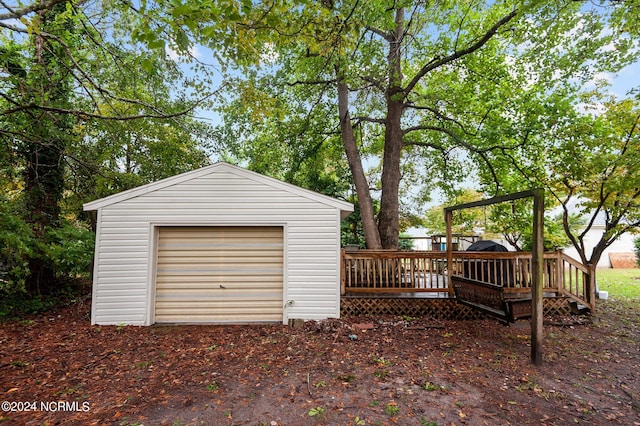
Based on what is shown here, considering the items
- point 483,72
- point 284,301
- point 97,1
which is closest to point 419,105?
point 483,72

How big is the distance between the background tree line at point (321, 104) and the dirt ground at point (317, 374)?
2799 millimetres

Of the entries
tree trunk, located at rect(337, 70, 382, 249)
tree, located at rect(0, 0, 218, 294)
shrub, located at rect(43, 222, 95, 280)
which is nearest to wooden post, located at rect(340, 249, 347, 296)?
tree trunk, located at rect(337, 70, 382, 249)

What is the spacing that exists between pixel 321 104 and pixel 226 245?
7367 mm

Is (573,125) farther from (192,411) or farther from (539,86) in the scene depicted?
(192,411)

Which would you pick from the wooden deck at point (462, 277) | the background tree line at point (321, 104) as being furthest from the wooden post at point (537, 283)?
the background tree line at point (321, 104)

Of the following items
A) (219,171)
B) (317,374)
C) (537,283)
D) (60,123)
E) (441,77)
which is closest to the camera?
(317,374)

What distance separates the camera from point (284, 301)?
6270mm

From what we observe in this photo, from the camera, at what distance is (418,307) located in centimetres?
699

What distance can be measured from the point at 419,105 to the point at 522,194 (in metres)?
7.96

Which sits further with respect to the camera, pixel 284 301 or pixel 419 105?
pixel 419 105

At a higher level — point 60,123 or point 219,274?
point 60,123

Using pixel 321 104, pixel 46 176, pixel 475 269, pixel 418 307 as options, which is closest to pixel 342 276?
pixel 418 307

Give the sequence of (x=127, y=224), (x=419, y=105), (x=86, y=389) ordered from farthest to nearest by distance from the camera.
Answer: (x=419, y=105)
(x=127, y=224)
(x=86, y=389)

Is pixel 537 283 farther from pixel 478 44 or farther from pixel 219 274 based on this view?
pixel 478 44
